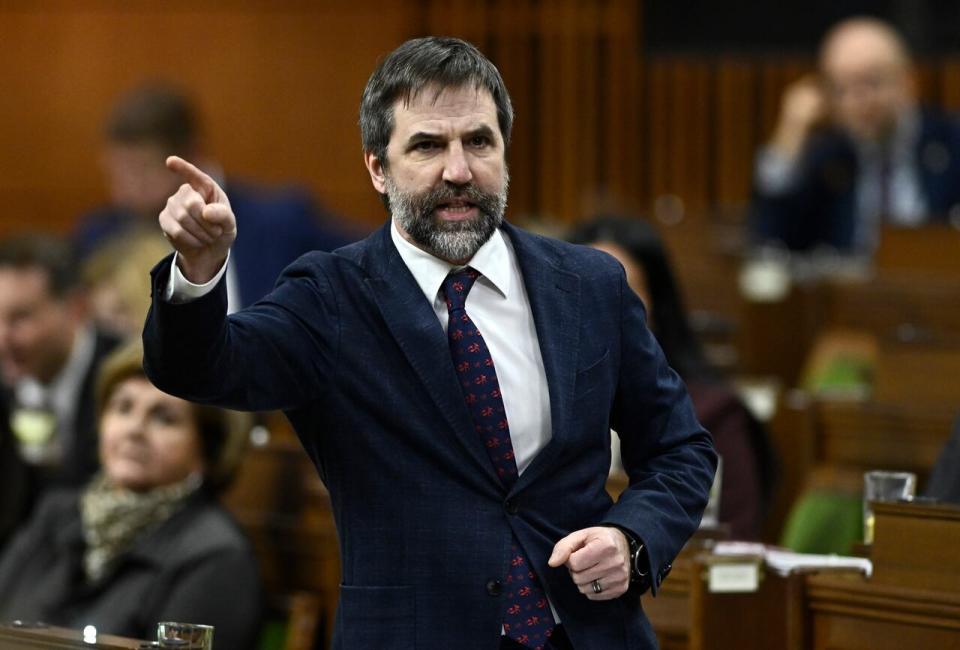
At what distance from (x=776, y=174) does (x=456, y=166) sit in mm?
4449

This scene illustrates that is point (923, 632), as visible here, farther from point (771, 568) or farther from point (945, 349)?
point (945, 349)

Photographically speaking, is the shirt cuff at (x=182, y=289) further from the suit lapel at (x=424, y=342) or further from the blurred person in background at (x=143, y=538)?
the blurred person in background at (x=143, y=538)

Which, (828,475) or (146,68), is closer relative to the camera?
(828,475)

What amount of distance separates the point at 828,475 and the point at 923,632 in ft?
4.80

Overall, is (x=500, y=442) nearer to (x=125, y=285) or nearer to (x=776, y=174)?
(x=125, y=285)

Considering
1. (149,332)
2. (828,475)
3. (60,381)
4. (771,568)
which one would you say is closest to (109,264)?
(60,381)

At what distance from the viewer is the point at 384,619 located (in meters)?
2.04

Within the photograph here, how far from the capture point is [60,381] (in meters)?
5.24

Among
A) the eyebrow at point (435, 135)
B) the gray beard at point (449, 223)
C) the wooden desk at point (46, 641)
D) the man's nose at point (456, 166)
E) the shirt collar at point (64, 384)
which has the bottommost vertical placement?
the wooden desk at point (46, 641)

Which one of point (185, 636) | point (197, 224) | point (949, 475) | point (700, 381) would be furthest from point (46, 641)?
point (700, 381)

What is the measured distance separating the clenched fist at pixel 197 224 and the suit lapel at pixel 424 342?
0.27 meters

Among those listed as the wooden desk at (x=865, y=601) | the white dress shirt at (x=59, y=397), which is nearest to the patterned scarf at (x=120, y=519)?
the white dress shirt at (x=59, y=397)

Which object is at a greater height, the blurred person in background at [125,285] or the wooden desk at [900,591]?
the blurred person in background at [125,285]

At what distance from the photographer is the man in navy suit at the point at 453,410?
2.04 meters
